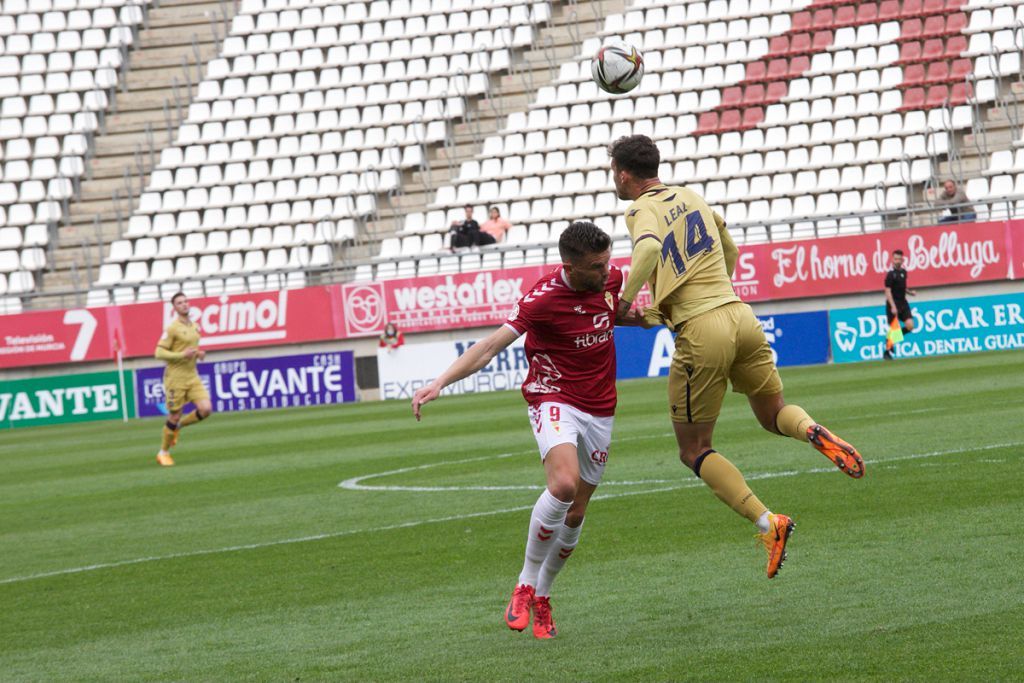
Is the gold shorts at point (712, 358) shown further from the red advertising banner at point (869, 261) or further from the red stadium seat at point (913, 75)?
the red stadium seat at point (913, 75)

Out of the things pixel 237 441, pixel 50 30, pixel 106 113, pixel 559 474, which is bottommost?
pixel 237 441

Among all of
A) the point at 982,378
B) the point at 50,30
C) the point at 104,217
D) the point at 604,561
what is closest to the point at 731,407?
the point at 982,378

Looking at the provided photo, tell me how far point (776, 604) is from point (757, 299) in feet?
75.0

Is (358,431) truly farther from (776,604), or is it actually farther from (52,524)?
(776,604)

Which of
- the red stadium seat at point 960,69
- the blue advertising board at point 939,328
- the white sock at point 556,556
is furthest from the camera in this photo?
the red stadium seat at point 960,69

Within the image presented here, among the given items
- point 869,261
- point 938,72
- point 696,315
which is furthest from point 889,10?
point 696,315

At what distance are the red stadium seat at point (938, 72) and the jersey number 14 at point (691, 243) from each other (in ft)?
87.7

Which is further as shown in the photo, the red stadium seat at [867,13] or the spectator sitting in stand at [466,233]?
the red stadium seat at [867,13]

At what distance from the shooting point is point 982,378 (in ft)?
66.2

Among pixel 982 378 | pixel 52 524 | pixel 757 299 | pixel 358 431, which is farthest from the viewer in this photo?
pixel 757 299

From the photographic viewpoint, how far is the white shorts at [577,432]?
703 centimetres

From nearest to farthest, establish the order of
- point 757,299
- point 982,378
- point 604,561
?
point 604,561 → point 982,378 → point 757,299

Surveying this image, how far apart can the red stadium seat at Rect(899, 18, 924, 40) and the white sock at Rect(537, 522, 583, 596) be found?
29.2m

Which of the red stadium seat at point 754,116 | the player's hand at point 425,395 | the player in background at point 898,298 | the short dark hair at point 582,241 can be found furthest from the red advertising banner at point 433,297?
the player's hand at point 425,395
